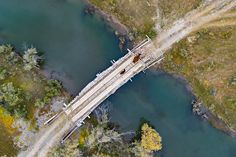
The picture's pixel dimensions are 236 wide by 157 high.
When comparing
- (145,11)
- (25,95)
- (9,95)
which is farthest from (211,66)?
(9,95)

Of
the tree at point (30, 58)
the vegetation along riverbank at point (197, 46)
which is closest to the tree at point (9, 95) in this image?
the tree at point (30, 58)

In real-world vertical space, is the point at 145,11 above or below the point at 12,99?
below

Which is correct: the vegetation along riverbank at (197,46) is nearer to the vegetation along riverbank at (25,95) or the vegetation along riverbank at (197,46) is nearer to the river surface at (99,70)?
the river surface at (99,70)

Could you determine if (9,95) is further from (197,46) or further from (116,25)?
(197,46)

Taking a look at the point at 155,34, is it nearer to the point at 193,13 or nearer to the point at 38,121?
the point at 193,13

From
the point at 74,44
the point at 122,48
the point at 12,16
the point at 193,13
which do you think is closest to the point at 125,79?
the point at 122,48

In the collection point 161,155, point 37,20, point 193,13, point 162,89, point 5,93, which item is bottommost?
point 161,155
